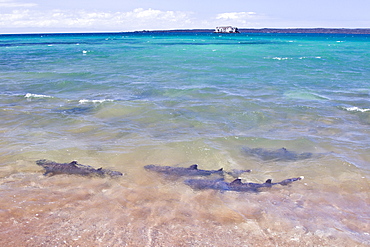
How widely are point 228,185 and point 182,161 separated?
235 cm

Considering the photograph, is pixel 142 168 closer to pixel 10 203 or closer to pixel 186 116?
pixel 10 203

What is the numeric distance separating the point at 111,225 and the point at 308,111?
12806 millimetres

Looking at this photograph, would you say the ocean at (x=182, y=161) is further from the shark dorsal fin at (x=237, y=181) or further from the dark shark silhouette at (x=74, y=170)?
the shark dorsal fin at (x=237, y=181)

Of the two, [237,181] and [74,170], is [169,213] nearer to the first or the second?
[237,181]

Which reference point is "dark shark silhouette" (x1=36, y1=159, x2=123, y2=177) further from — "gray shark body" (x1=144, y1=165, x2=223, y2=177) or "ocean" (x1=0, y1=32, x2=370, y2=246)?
"gray shark body" (x1=144, y1=165, x2=223, y2=177)

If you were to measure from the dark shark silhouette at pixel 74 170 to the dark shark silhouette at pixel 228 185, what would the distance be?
2312mm

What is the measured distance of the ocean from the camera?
20.3 feet

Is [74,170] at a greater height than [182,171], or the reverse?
[74,170]

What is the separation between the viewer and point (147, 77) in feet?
85.8

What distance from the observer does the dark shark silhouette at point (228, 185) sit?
811cm

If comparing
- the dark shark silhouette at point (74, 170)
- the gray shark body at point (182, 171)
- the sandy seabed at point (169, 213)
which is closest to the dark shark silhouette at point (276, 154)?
the sandy seabed at point (169, 213)

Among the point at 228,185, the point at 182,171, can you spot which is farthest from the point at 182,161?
the point at 228,185

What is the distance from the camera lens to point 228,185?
27.1 ft

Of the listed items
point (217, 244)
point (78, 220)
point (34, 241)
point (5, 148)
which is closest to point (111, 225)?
point (78, 220)
